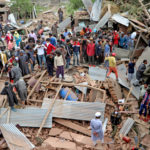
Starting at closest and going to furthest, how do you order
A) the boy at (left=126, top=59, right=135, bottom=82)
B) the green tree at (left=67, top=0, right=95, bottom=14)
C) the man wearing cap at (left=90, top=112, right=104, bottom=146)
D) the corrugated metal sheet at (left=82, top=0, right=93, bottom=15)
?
the man wearing cap at (left=90, top=112, right=104, bottom=146), the boy at (left=126, top=59, right=135, bottom=82), the corrugated metal sheet at (left=82, top=0, right=93, bottom=15), the green tree at (left=67, top=0, right=95, bottom=14)

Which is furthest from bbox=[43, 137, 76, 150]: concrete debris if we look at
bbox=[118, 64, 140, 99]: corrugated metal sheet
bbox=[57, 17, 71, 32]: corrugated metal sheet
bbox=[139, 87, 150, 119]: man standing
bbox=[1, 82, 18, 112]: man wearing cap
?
bbox=[57, 17, 71, 32]: corrugated metal sheet

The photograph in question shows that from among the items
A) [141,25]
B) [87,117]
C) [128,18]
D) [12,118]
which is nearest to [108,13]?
A: [128,18]

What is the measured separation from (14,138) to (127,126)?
433 centimetres

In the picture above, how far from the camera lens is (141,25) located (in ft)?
44.5

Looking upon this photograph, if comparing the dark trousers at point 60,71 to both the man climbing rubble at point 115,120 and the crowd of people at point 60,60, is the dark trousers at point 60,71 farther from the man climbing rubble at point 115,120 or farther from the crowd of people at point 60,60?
the man climbing rubble at point 115,120

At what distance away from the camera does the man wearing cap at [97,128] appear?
6516 mm

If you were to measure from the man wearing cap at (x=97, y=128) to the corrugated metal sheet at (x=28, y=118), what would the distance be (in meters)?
1.92

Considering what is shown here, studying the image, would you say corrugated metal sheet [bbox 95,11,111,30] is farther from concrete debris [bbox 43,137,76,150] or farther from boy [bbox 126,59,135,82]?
concrete debris [bbox 43,137,76,150]

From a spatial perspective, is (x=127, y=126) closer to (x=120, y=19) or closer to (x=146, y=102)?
(x=146, y=102)

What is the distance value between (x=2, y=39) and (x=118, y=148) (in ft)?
36.0

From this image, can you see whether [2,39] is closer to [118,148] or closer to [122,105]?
[122,105]

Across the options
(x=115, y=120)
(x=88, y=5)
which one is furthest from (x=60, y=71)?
(x=88, y=5)

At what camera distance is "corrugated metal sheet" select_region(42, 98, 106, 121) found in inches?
326

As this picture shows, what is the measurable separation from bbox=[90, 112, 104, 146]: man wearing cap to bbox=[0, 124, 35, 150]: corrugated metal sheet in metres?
2.13
